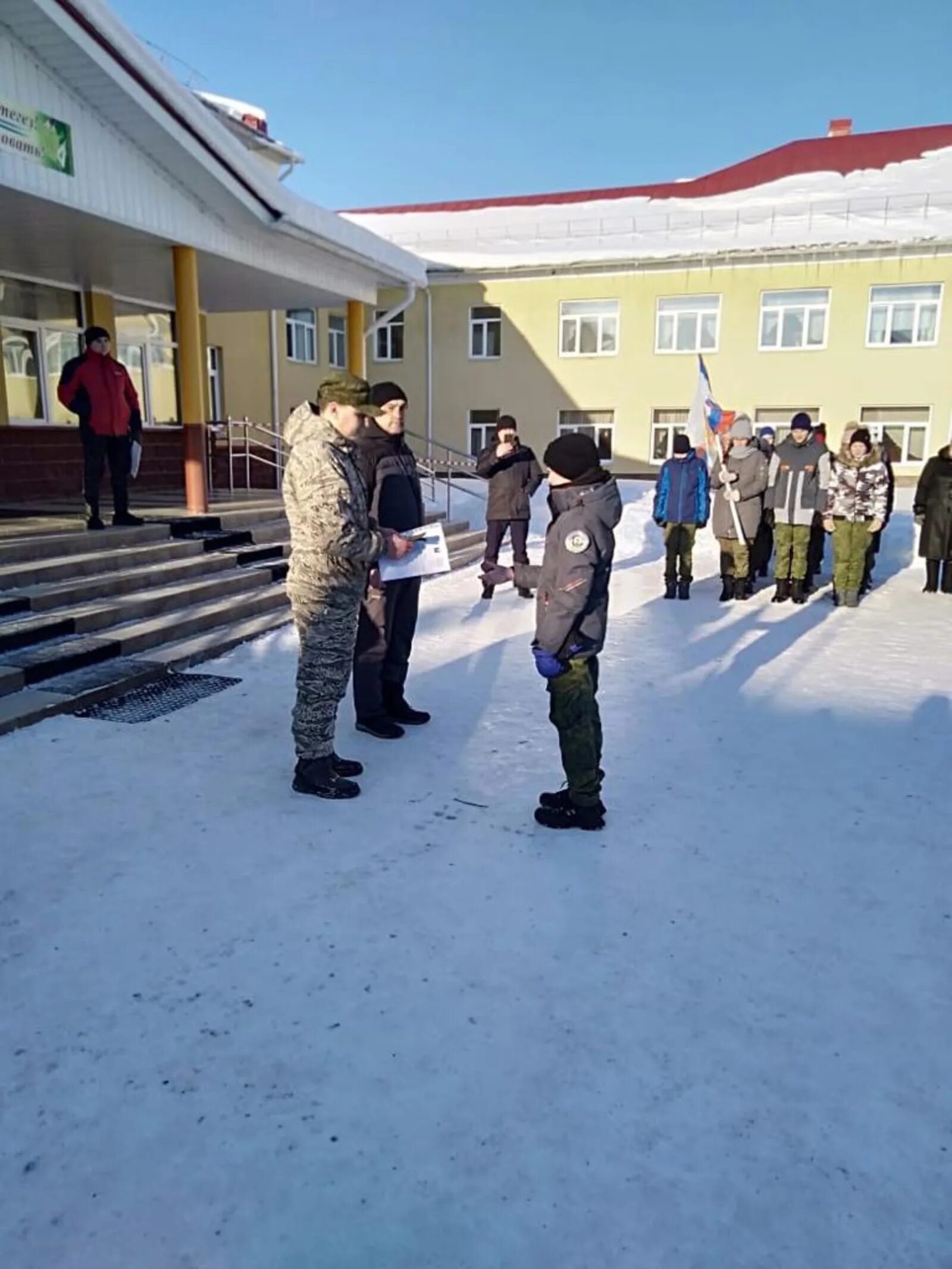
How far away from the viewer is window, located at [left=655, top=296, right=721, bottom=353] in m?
20.7

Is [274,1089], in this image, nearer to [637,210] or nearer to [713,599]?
[713,599]

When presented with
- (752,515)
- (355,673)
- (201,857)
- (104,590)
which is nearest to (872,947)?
(201,857)

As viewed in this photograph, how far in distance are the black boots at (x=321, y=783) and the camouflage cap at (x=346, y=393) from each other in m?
1.43

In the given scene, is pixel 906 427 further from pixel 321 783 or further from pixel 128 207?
pixel 321 783

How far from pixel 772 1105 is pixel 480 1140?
66cm

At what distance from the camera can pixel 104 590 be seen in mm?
5926

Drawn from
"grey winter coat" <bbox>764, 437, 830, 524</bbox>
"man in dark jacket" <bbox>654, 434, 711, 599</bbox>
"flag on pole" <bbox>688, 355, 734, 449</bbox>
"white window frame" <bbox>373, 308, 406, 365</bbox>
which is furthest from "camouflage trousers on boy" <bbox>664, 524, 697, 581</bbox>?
"white window frame" <bbox>373, 308, 406, 365</bbox>

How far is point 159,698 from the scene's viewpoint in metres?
4.76

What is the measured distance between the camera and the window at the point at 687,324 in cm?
2070

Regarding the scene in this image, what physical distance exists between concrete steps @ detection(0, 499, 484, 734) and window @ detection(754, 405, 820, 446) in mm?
16236

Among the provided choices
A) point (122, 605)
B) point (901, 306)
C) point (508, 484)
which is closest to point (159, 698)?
point (122, 605)

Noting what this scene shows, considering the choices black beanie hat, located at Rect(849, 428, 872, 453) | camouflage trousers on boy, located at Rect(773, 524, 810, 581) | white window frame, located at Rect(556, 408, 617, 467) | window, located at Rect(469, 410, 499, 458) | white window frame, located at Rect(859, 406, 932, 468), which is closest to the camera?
black beanie hat, located at Rect(849, 428, 872, 453)

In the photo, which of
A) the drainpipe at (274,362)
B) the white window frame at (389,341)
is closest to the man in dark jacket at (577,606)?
the drainpipe at (274,362)

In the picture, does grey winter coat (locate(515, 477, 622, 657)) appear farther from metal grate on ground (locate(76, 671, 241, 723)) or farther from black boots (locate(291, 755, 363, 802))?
metal grate on ground (locate(76, 671, 241, 723))
